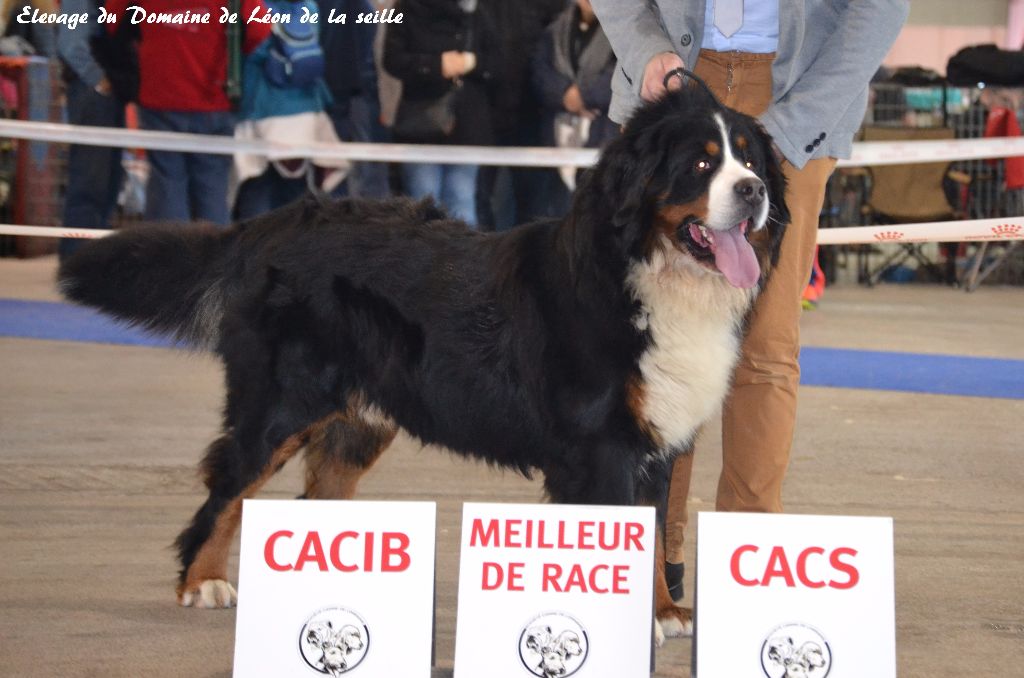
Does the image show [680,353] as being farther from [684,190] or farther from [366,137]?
[366,137]

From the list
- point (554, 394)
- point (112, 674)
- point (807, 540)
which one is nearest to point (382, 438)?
point (554, 394)

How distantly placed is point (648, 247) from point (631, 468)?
51 centimetres

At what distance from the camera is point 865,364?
287 inches

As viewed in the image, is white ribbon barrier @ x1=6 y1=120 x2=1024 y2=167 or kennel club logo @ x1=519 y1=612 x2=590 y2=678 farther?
white ribbon barrier @ x1=6 y1=120 x2=1024 y2=167

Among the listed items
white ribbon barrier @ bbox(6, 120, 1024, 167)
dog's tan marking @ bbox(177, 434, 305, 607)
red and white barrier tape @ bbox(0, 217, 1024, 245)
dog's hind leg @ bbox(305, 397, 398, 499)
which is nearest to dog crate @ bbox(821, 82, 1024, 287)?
white ribbon barrier @ bbox(6, 120, 1024, 167)

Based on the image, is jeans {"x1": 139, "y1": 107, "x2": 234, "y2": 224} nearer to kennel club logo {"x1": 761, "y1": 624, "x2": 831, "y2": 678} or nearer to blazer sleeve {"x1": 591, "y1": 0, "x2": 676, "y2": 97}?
blazer sleeve {"x1": 591, "y1": 0, "x2": 676, "y2": 97}

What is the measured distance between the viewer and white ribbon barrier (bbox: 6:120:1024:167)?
808 centimetres

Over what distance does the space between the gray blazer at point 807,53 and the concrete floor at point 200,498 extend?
1.15m

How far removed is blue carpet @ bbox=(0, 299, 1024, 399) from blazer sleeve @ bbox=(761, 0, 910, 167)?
11.9ft

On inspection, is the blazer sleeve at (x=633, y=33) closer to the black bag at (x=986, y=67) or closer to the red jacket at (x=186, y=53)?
the red jacket at (x=186, y=53)

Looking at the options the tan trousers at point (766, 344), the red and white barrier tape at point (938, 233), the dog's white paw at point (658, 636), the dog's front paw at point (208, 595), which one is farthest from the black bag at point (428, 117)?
the dog's white paw at point (658, 636)

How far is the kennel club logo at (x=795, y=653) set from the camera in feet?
8.19

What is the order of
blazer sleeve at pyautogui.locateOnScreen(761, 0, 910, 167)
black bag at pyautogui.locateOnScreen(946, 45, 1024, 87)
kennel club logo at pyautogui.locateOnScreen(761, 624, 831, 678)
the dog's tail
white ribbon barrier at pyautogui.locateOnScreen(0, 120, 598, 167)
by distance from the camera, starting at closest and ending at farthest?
kennel club logo at pyautogui.locateOnScreen(761, 624, 831, 678) → blazer sleeve at pyautogui.locateOnScreen(761, 0, 910, 167) → the dog's tail → white ribbon barrier at pyautogui.locateOnScreen(0, 120, 598, 167) → black bag at pyautogui.locateOnScreen(946, 45, 1024, 87)

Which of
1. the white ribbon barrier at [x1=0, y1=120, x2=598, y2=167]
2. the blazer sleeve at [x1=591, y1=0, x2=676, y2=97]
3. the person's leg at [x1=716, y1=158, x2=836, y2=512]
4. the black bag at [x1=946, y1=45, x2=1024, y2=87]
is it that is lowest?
the person's leg at [x1=716, y1=158, x2=836, y2=512]
